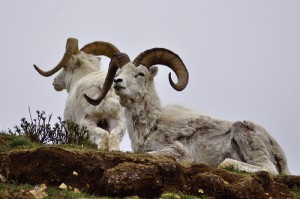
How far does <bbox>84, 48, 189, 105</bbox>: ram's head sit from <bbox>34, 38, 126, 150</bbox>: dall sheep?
1.10 metres

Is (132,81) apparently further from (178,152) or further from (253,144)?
(253,144)

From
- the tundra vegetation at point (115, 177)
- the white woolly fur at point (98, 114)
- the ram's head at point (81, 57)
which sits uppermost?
the ram's head at point (81, 57)

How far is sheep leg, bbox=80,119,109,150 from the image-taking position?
16.7 m

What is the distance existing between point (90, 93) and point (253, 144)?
540 centimetres

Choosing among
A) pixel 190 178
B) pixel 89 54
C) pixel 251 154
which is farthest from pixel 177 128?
pixel 89 54

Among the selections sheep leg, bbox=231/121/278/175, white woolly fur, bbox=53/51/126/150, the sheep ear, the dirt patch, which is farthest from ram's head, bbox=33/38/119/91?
the dirt patch


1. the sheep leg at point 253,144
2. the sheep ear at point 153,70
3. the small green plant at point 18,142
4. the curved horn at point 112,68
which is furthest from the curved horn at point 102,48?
the small green plant at point 18,142

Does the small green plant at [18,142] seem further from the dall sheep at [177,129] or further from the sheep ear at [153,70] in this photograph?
the sheep ear at [153,70]

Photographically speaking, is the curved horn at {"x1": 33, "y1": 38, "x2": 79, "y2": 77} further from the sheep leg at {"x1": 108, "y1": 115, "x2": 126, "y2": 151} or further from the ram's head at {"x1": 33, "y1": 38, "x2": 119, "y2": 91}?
the sheep leg at {"x1": 108, "y1": 115, "x2": 126, "y2": 151}

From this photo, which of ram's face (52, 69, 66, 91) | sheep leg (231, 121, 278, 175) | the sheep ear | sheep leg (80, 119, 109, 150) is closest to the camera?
sheep leg (231, 121, 278, 175)

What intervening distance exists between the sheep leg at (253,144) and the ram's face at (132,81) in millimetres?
2317

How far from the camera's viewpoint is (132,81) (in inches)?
609

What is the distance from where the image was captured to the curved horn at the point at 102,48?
22.2 m

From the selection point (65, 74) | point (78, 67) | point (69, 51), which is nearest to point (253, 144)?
point (78, 67)
